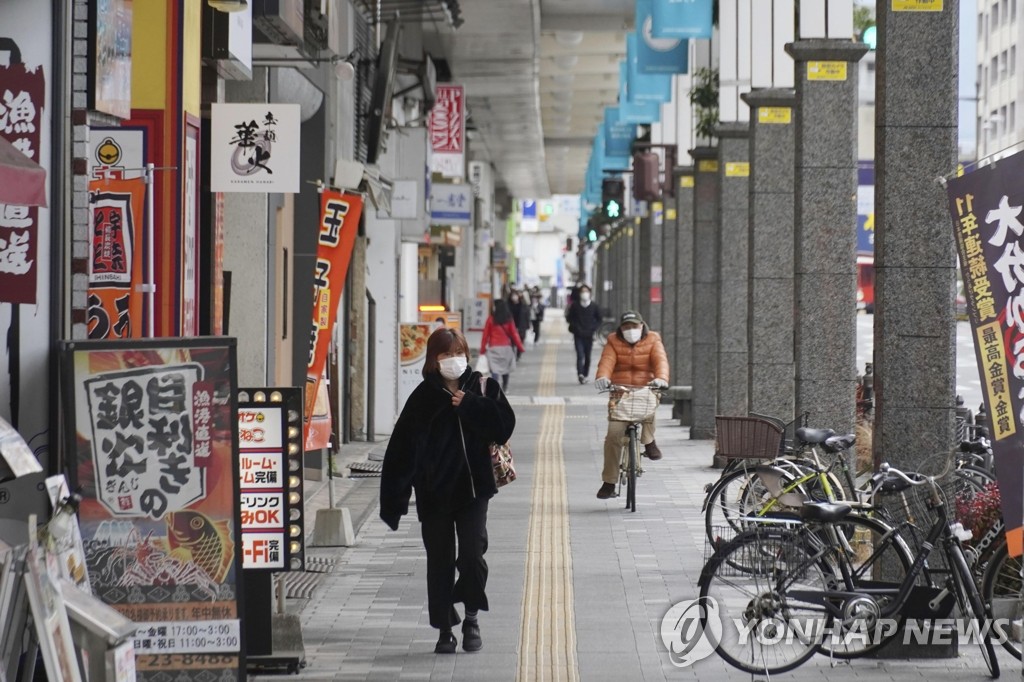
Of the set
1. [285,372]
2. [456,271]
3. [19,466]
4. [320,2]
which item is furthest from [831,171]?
[456,271]

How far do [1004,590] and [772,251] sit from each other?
9587mm

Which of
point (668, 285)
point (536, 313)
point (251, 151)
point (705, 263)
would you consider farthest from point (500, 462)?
point (536, 313)

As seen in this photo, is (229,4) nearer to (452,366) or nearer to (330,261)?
(452,366)

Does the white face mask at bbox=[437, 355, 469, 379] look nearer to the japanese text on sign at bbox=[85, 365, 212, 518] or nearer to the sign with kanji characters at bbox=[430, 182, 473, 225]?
the japanese text on sign at bbox=[85, 365, 212, 518]

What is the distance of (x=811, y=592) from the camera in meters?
7.59

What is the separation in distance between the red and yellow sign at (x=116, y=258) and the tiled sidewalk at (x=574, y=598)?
6.29 ft

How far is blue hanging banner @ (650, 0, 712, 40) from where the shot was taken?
1883 cm

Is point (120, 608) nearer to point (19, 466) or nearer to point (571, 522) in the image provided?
point (19, 466)

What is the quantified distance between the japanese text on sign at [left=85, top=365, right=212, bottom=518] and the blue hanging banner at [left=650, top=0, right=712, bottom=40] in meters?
13.2

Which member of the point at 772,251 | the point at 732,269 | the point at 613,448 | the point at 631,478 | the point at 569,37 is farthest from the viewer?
the point at 569,37

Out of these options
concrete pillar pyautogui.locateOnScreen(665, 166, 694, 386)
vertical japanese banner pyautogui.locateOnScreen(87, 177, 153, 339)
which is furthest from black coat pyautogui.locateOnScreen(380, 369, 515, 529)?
concrete pillar pyautogui.locateOnScreen(665, 166, 694, 386)

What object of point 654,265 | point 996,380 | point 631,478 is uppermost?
point 654,265

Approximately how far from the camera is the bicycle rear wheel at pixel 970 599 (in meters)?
7.59

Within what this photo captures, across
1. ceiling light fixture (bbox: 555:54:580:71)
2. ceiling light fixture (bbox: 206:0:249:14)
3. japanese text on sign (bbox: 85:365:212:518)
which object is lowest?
japanese text on sign (bbox: 85:365:212:518)
